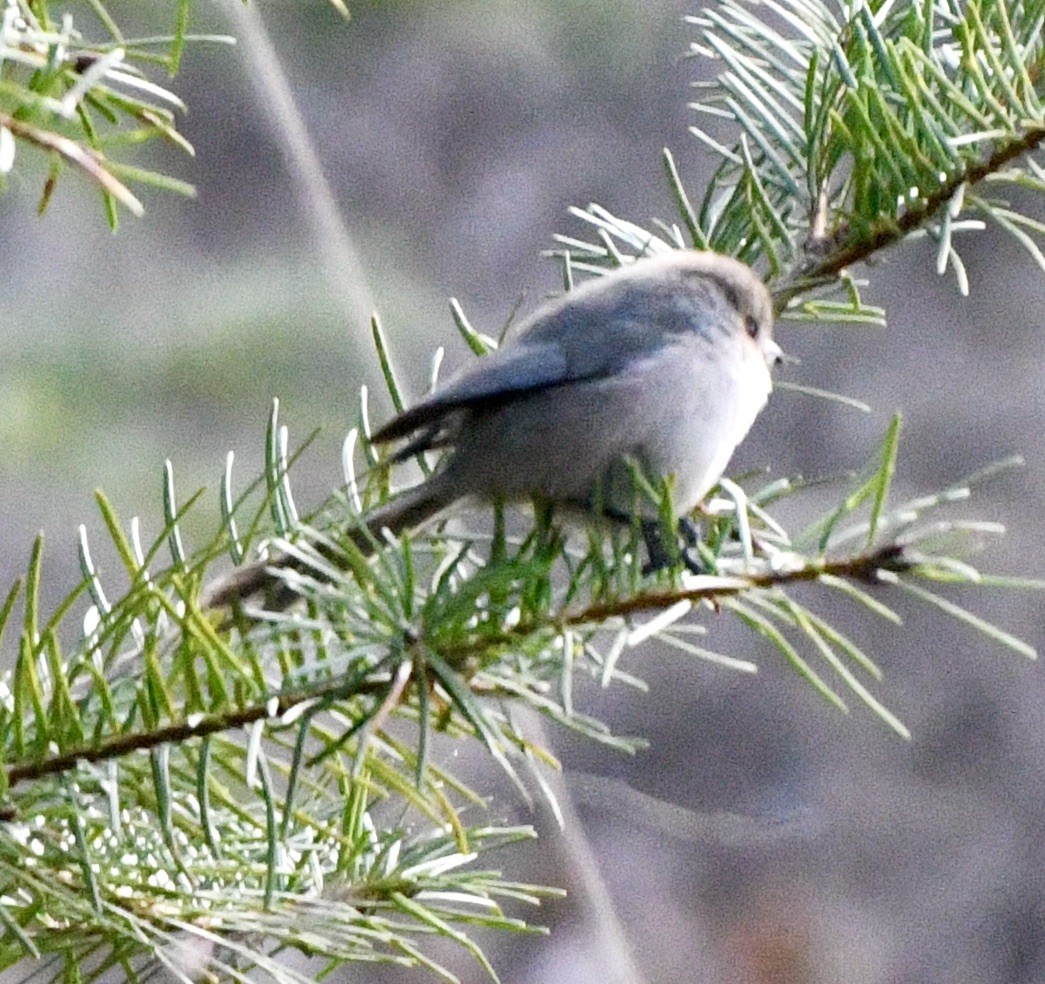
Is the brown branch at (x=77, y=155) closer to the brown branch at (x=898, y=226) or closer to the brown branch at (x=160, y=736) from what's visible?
the brown branch at (x=160, y=736)

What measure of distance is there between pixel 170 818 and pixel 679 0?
2.29 metres

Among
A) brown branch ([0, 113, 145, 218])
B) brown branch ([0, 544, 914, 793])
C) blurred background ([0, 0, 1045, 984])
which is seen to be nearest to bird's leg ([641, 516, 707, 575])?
brown branch ([0, 544, 914, 793])

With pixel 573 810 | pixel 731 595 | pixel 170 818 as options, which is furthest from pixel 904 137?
pixel 573 810

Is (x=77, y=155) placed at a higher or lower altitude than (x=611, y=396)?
higher

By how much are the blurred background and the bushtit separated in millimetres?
1289

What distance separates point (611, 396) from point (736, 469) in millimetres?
1669

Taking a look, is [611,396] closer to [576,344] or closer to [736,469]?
[576,344]

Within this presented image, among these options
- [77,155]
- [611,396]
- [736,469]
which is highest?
[77,155]

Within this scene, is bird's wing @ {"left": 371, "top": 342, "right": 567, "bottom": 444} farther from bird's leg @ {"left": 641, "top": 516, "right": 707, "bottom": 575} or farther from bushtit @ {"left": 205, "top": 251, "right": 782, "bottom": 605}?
bird's leg @ {"left": 641, "top": 516, "right": 707, "bottom": 575}

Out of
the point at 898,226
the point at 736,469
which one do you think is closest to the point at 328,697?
the point at 898,226

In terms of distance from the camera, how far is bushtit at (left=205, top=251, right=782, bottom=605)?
0.71 m

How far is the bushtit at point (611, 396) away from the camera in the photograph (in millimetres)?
715

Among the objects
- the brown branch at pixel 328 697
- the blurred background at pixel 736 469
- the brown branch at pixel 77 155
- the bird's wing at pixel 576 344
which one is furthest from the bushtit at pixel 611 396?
the blurred background at pixel 736 469

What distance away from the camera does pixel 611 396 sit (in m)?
0.80
